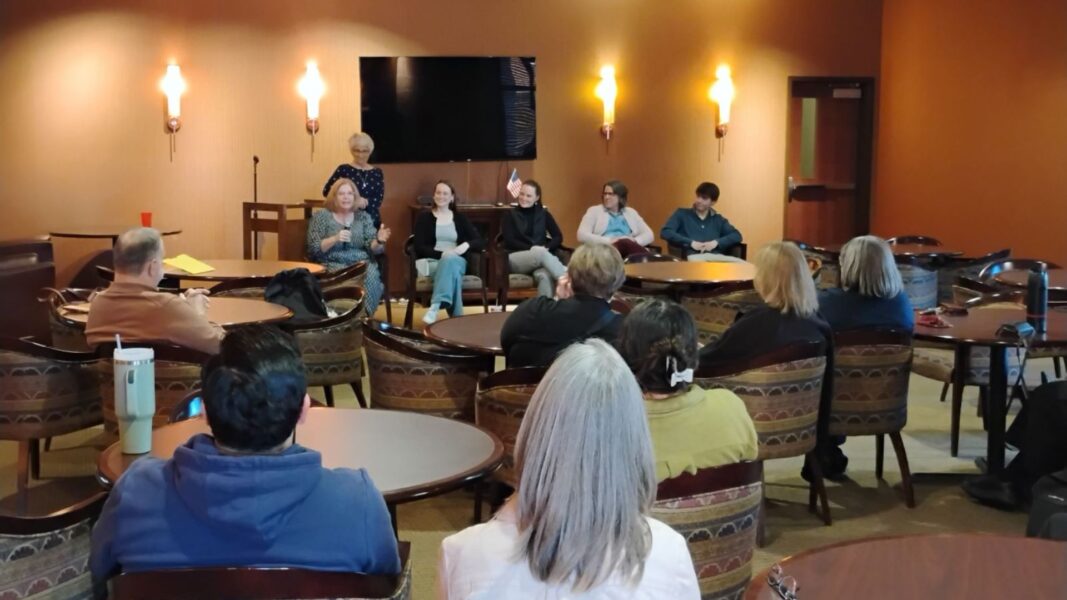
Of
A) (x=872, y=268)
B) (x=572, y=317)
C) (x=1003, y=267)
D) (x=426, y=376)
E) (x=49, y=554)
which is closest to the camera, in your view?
(x=49, y=554)

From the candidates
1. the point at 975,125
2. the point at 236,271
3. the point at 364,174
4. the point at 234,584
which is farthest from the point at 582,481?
the point at 975,125

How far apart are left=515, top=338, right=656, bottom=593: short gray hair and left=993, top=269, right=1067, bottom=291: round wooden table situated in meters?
5.15

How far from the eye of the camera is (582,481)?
1846mm

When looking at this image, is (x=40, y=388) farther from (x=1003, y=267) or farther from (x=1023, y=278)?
(x=1003, y=267)

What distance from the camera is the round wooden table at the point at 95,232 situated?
9.00 m

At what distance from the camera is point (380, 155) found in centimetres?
1064

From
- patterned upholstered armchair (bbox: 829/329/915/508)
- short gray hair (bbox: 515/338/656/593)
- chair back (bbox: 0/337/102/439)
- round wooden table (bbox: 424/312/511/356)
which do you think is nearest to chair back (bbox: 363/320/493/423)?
round wooden table (bbox: 424/312/511/356)

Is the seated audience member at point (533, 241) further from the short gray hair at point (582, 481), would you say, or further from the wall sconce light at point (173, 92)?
the short gray hair at point (582, 481)

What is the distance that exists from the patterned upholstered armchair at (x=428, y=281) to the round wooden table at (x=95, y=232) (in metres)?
1.81

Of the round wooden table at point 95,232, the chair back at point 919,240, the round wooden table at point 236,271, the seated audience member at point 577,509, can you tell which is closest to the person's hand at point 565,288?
the round wooden table at point 236,271

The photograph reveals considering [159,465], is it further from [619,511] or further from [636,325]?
[636,325]

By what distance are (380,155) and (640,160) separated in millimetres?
2482

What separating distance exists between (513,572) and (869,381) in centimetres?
333

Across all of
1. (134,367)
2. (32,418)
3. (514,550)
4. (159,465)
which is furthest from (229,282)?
(514,550)
